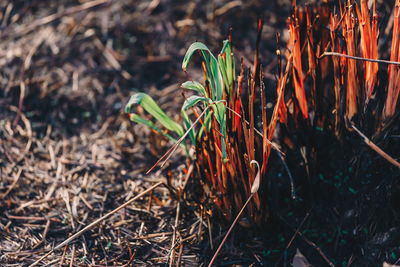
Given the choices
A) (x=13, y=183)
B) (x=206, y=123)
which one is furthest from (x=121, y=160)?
(x=206, y=123)

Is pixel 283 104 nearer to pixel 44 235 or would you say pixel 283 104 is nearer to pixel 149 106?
pixel 149 106

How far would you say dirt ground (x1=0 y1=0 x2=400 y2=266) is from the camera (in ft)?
3.70

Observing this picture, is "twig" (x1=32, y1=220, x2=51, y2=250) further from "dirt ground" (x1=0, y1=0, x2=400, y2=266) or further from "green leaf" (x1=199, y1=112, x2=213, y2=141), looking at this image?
"green leaf" (x1=199, y1=112, x2=213, y2=141)

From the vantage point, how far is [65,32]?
1.91 meters

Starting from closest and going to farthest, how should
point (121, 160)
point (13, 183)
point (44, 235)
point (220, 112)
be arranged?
point (220, 112) < point (44, 235) < point (13, 183) < point (121, 160)

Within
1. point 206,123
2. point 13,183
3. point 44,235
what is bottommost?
point 44,235

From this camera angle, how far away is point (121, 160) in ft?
4.81

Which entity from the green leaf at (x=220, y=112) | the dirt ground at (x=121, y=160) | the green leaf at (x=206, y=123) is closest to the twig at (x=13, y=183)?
the dirt ground at (x=121, y=160)

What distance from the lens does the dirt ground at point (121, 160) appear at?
3.70 feet

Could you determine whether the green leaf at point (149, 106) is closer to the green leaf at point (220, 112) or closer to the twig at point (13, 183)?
the green leaf at point (220, 112)

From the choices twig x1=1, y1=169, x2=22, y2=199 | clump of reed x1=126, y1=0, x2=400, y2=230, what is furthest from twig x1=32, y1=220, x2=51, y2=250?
clump of reed x1=126, y1=0, x2=400, y2=230

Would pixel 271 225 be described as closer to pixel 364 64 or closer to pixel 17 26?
pixel 364 64

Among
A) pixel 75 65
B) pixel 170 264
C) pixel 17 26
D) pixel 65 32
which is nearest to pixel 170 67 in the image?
pixel 75 65

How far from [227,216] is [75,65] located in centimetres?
113
